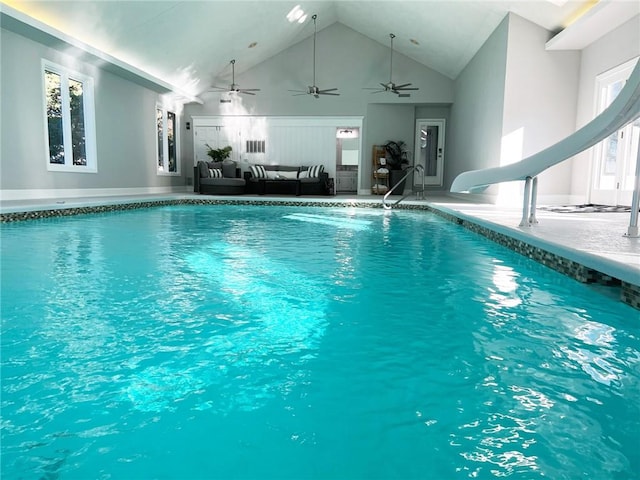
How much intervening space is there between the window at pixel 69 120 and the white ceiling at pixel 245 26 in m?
0.81

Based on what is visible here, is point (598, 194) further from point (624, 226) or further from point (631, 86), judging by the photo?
point (631, 86)

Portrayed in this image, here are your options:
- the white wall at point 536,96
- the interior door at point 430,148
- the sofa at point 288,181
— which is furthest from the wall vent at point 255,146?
the white wall at point 536,96

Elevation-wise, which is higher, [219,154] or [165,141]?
[165,141]

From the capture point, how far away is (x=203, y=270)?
3209mm

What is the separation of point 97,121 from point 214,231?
5.05 metres

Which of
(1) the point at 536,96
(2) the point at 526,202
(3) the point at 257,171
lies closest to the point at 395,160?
(3) the point at 257,171

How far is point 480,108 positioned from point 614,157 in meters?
3.01

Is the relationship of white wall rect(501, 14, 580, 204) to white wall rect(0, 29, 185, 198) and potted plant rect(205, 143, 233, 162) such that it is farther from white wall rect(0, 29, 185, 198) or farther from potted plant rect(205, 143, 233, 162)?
white wall rect(0, 29, 185, 198)

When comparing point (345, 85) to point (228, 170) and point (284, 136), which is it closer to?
point (284, 136)

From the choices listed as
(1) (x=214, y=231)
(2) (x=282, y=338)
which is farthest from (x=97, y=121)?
(2) (x=282, y=338)

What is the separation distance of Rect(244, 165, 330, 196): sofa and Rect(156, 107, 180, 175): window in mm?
2158

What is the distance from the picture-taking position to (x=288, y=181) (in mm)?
11125

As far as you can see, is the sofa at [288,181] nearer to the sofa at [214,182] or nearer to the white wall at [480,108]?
the sofa at [214,182]

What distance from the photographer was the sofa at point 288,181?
11148 mm
